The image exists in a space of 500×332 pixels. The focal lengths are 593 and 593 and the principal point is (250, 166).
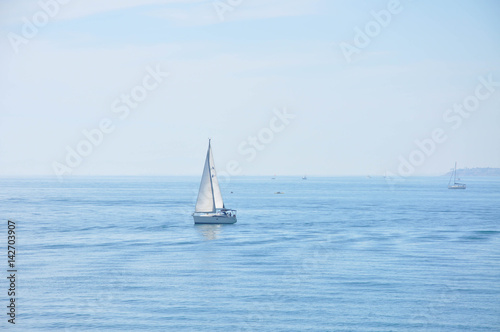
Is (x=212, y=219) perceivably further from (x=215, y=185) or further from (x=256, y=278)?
(x=256, y=278)

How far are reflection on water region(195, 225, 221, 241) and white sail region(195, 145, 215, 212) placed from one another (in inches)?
125

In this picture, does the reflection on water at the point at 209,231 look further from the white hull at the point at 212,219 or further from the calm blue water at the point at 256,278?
the white hull at the point at 212,219

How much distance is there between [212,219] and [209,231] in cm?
613

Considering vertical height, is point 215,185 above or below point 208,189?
above

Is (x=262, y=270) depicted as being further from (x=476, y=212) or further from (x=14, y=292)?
(x=476, y=212)

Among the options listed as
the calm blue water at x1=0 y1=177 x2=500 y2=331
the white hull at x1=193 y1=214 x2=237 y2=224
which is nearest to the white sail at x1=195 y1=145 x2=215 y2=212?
the white hull at x1=193 y1=214 x2=237 y2=224

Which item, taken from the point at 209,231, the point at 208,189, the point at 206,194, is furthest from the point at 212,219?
the point at 209,231

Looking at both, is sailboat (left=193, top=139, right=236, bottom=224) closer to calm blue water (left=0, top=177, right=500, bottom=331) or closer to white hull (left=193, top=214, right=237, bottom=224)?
white hull (left=193, top=214, right=237, bottom=224)

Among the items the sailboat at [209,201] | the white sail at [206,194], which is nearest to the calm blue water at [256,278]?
the sailboat at [209,201]

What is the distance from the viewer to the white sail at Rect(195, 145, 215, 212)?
107m

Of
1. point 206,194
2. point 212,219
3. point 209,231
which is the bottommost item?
point 209,231

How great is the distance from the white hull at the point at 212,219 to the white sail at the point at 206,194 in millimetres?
1396

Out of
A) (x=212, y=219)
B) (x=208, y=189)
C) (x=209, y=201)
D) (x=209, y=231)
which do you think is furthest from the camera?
(x=209, y=201)

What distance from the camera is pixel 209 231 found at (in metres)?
101
